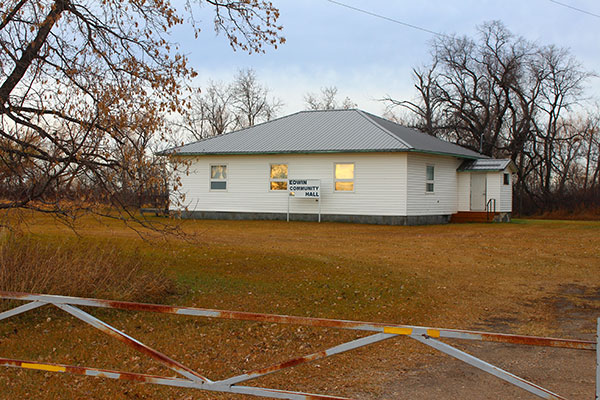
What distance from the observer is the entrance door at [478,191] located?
29078 mm

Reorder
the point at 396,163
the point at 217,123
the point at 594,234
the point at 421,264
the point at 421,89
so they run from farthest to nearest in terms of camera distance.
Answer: the point at 217,123 < the point at 421,89 < the point at 396,163 < the point at 594,234 < the point at 421,264

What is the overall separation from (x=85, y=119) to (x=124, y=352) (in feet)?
11.6

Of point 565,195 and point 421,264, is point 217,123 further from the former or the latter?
point 421,264

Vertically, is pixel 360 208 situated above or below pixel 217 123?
below

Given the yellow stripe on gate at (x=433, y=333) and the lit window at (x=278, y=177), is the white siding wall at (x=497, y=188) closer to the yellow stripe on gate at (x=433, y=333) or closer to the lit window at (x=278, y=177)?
the lit window at (x=278, y=177)

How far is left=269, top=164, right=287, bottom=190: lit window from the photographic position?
2712cm

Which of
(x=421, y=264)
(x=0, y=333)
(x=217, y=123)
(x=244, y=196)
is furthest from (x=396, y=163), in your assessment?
(x=217, y=123)

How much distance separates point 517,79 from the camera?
43062 mm

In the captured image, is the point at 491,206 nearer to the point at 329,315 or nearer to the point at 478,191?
the point at 478,191

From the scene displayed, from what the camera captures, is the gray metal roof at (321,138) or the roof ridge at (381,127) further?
the gray metal roof at (321,138)

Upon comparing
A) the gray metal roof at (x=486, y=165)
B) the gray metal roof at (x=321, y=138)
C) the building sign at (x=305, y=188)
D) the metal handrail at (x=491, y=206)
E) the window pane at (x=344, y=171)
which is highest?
the gray metal roof at (x=321, y=138)

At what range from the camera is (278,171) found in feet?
89.4

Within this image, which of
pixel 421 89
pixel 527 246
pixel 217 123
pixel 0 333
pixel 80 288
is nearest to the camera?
pixel 0 333

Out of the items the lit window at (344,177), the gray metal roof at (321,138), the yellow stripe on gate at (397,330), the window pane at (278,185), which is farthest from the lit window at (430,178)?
the yellow stripe on gate at (397,330)
